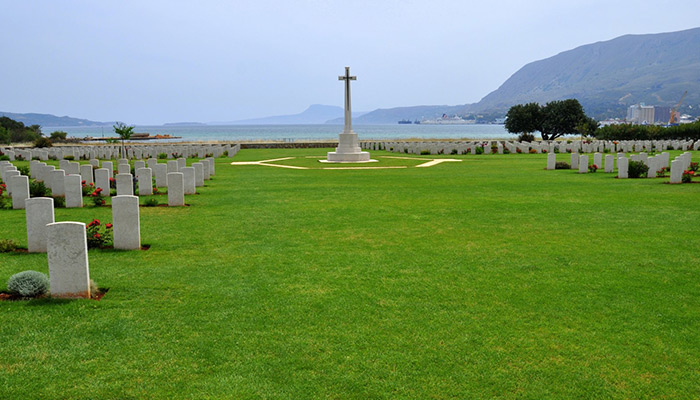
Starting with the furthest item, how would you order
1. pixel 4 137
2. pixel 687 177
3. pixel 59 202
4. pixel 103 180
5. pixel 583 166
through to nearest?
pixel 4 137
pixel 583 166
pixel 687 177
pixel 103 180
pixel 59 202

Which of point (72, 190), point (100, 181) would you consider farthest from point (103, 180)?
point (72, 190)

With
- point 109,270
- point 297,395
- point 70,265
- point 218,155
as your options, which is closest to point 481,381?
point 297,395

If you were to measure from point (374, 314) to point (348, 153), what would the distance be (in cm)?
2523

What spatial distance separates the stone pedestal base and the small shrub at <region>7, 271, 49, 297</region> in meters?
24.7

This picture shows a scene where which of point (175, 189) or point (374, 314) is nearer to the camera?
point (374, 314)

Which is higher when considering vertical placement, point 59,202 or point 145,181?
point 145,181

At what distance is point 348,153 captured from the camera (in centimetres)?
3014

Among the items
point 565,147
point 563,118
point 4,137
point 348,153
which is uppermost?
point 563,118

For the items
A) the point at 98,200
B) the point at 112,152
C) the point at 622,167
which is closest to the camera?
the point at 98,200

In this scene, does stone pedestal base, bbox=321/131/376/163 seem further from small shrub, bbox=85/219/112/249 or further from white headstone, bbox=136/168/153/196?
small shrub, bbox=85/219/112/249

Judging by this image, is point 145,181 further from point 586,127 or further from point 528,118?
point 528,118

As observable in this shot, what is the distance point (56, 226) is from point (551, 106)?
209ft

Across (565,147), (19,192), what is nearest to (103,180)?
(19,192)

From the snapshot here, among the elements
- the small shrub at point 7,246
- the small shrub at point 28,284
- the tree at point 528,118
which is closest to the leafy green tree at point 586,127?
the tree at point 528,118
